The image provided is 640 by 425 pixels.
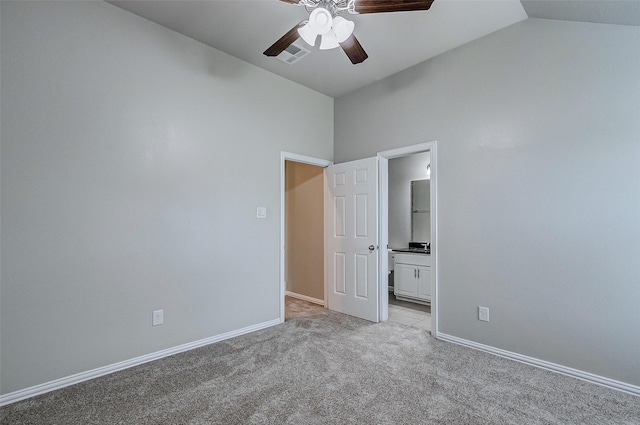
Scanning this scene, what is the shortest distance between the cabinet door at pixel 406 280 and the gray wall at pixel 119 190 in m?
2.09

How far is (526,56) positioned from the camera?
261 centimetres

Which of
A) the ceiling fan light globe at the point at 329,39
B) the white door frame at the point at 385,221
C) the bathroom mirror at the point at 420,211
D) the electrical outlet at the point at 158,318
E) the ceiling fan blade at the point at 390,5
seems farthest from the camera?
the bathroom mirror at the point at 420,211

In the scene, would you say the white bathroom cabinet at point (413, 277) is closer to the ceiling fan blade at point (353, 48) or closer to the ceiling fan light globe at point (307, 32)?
the ceiling fan blade at point (353, 48)

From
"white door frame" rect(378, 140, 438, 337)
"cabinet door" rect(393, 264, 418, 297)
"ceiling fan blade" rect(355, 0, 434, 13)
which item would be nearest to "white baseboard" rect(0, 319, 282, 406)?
"white door frame" rect(378, 140, 438, 337)

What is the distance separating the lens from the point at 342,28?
2.04m

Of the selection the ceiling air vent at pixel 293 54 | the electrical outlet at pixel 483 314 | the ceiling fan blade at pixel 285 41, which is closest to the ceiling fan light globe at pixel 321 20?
the ceiling fan blade at pixel 285 41

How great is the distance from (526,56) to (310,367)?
3.18 m

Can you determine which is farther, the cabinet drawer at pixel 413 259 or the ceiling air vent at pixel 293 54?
the cabinet drawer at pixel 413 259

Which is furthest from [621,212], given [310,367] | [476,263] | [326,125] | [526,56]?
[326,125]

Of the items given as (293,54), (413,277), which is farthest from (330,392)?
(293,54)

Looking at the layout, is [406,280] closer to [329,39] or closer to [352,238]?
[352,238]

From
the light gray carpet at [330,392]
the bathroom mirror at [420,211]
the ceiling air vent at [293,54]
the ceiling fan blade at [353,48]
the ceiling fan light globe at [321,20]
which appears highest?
the ceiling air vent at [293,54]

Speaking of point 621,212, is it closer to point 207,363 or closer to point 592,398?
point 592,398

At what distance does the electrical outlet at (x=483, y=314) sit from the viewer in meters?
2.81
